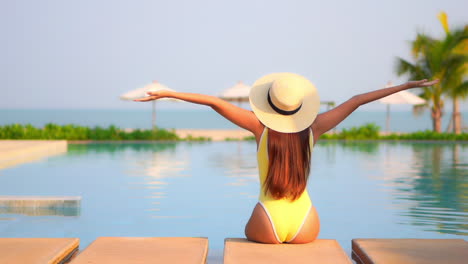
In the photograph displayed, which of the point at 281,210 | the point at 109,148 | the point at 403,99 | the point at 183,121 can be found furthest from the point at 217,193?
the point at 183,121

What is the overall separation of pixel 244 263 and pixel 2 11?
135 feet

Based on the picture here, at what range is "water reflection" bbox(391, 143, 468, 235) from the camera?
8.07 meters

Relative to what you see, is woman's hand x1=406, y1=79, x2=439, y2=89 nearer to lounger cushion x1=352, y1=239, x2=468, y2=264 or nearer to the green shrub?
lounger cushion x1=352, y1=239, x2=468, y2=264

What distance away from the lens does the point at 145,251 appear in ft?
16.1

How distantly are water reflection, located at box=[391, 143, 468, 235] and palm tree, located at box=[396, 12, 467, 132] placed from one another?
994 cm

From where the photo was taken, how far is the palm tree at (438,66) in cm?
2622

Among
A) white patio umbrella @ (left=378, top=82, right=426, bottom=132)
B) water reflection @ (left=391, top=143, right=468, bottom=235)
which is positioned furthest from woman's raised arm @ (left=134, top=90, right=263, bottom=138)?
white patio umbrella @ (left=378, top=82, right=426, bottom=132)

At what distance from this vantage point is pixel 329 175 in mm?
13070

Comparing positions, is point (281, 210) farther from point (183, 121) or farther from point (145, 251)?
point (183, 121)

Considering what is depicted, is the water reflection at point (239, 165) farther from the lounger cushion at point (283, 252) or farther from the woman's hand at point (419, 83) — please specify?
the woman's hand at point (419, 83)

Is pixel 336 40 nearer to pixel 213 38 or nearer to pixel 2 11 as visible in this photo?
pixel 213 38

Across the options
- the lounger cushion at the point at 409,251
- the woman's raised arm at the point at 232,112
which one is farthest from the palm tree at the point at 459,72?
the woman's raised arm at the point at 232,112

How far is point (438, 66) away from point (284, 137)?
23119mm

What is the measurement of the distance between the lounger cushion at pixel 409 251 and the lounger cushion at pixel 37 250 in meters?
2.32
